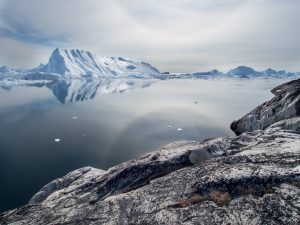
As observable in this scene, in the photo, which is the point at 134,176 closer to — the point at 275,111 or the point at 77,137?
the point at 275,111

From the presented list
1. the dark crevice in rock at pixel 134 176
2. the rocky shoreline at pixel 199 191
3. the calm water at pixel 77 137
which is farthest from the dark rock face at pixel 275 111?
the calm water at pixel 77 137

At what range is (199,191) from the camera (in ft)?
40.5

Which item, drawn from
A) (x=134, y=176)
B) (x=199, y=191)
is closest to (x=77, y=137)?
(x=134, y=176)

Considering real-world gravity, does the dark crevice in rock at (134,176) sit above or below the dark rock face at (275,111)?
below

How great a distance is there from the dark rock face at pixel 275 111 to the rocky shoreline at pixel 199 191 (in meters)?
4.68

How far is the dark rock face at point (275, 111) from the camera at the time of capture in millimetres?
23438

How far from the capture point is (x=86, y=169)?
26344mm

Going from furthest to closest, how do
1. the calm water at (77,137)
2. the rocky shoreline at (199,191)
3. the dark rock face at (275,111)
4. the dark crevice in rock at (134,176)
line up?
the calm water at (77,137) → the dark rock face at (275,111) → the dark crevice in rock at (134,176) → the rocky shoreline at (199,191)

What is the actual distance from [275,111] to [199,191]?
57.0 ft

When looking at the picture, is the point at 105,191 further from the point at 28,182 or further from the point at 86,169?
the point at 28,182

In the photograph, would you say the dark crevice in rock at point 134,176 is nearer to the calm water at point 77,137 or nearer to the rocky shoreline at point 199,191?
the rocky shoreline at point 199,191

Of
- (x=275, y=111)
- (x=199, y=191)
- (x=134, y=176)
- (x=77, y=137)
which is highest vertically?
(x=275, y=111)

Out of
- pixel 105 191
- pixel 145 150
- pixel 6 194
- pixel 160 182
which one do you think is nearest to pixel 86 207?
pixel 105 191

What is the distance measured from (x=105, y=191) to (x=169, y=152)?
4802mm
